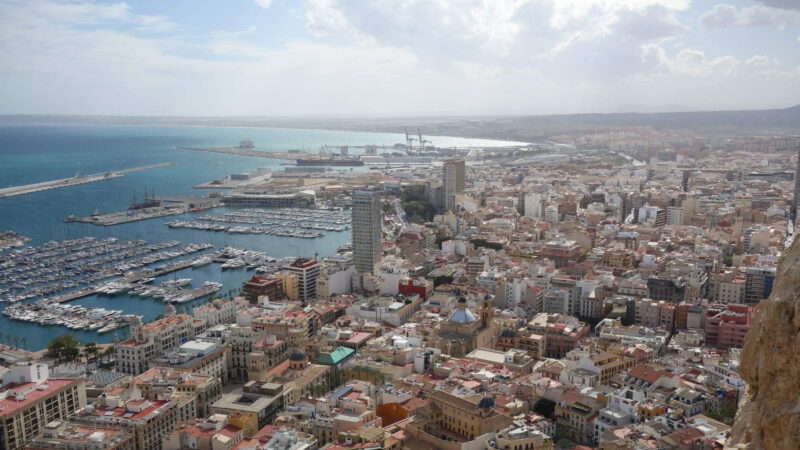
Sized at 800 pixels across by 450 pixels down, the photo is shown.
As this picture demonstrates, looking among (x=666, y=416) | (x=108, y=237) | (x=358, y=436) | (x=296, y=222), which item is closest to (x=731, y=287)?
(x=666, y=416)

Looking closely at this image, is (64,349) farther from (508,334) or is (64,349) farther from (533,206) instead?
(533,206)

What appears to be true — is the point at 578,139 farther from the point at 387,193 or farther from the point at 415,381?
the point at 415,381

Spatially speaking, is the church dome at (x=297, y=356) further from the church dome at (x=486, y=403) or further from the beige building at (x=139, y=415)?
the church dome at (x=486, y=403)

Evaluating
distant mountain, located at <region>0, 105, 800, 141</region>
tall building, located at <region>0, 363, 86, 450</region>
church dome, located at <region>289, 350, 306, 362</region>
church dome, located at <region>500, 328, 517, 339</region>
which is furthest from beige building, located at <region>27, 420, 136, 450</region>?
distant mountain, located at <region>0, 105, 800, 141</region>

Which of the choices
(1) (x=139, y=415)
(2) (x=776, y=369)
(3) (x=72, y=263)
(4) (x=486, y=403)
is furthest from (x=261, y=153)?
(2) (x=776, y=369)

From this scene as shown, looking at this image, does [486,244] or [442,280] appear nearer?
[442,280]

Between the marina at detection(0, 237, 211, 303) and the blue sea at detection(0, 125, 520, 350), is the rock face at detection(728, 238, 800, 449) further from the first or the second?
the marina at detection(0, 237, 211, 303)

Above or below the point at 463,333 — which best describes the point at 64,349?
below
